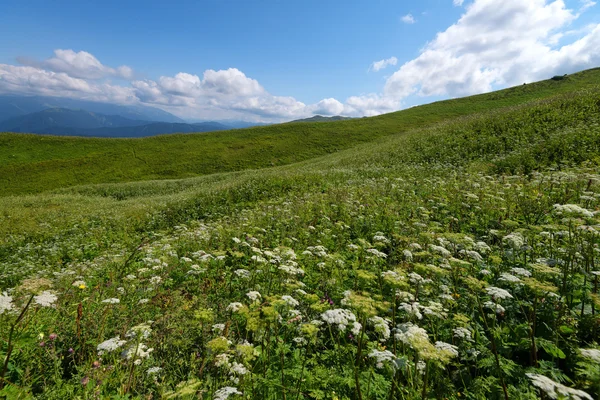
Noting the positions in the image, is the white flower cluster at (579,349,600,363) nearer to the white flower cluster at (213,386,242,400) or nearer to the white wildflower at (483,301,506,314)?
the white wildflower at (483,301,506,314)

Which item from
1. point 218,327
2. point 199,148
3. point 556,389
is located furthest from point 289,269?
point 199,148

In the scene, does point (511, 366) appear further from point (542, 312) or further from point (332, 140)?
point (332, 140)

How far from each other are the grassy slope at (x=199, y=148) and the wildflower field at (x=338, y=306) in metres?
45.1

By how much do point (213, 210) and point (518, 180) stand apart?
51.5ft

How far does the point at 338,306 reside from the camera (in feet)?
15.8

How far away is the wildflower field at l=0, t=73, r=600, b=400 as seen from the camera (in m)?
2.98

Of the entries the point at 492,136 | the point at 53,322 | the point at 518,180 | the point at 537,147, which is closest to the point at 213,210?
the point at 53,322

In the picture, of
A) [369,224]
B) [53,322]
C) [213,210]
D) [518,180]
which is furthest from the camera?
[213,210]

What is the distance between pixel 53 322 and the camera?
15.0ft

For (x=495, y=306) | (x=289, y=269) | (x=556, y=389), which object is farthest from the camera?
(x=289, y=269)

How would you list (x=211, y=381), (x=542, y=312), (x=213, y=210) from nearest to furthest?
1. (x=211, y=381)
2. (x=542, y=312)
3. (x=213, y=210)

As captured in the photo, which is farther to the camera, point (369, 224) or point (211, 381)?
point (369, 224)

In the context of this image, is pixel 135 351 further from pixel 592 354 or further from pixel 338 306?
pixel 592 354

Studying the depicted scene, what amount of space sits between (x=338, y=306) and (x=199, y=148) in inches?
2604
